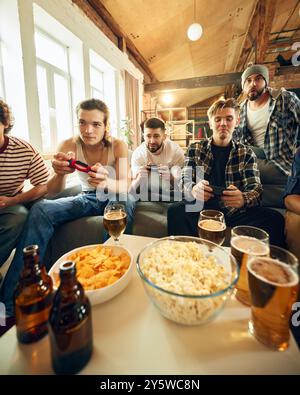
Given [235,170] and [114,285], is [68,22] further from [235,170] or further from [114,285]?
[114,285]

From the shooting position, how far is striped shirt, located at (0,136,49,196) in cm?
138

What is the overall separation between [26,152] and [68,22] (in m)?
2.28

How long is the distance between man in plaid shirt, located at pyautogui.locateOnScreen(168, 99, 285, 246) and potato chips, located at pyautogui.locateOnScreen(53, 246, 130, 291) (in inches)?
31.8

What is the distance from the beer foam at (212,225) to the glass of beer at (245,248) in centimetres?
7

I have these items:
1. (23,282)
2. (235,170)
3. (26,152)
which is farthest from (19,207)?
(235,170)

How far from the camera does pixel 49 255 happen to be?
148 cm

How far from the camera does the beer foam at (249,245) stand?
1.88ft

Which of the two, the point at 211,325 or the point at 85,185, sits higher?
the point at 85,185

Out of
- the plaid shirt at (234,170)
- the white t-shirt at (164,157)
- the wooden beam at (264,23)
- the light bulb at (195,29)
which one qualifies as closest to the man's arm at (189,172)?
the plaid shirt at (234,170)

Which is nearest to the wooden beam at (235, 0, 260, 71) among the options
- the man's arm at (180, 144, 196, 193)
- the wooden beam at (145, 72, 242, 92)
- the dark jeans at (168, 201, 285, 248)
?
the wooden beam at (145, 72, 242, 92)

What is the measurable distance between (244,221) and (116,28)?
406cm

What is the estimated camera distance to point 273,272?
0.46 metres

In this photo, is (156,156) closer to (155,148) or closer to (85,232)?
(155,148)

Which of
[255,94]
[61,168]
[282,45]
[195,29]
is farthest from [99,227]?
[282,45]
